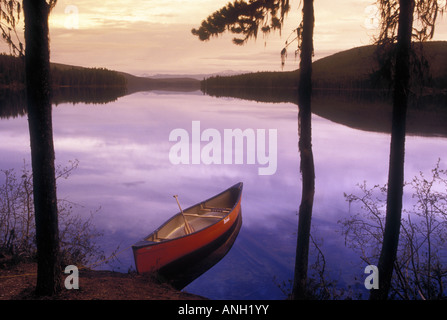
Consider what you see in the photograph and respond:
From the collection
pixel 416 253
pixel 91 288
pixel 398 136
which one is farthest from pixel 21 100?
pixel 398 136

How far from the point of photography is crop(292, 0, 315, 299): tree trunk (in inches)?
329

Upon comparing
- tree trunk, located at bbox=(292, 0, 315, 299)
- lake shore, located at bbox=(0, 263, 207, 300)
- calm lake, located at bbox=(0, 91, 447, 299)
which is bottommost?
calm lake, located at bbox=(0, 91, 447, 299)

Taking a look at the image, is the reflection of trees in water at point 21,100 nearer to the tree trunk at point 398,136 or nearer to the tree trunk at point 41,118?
the tree trunk at point 41,118

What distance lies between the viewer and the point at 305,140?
28.7ft

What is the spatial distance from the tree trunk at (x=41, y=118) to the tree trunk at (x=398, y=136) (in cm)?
598

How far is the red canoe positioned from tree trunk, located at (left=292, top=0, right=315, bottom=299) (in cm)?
366

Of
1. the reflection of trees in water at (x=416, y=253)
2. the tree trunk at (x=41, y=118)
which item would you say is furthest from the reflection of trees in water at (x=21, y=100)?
the reflection of trees in water at (x=416, y=253)

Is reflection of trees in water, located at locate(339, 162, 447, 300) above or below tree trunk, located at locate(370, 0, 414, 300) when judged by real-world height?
below

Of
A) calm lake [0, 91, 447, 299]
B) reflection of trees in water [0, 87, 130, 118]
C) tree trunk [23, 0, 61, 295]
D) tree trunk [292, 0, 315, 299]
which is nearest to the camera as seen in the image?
tree trunk [23, 0, 61, 295]

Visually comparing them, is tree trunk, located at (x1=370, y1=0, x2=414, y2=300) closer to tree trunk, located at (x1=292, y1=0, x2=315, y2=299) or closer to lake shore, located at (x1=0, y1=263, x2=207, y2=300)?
tree trunk, located at (x1=292, y1=0, x2=315, y2=299)

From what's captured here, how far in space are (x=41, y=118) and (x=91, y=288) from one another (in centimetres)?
356

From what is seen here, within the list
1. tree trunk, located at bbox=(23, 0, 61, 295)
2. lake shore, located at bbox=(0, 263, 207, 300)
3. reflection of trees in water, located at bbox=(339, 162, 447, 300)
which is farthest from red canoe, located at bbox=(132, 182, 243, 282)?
reflection of trees in water, located at bbox=(339, 162, 447, 300)

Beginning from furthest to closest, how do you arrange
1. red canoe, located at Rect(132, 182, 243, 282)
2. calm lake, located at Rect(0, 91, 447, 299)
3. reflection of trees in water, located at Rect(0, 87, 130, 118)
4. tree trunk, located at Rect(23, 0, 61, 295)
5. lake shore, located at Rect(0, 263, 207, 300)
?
reflection of trees in water, located at Rect(0, 87, 130, 118), calm lake, located at Rect(0, 91, 447, 299), red canoe, located at Rect(132, 182, 243, 282), lake shore, located at Rect(0, 263, 207, 300), tree trunk, located at Rect(23, 0, 61, 295)
